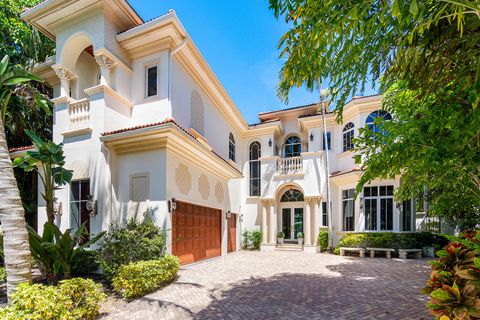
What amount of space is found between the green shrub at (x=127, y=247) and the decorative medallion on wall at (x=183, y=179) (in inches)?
89.1

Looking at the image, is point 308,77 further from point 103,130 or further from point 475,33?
point 103,130

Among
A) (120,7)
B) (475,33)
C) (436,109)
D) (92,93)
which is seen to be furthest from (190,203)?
(475,33)

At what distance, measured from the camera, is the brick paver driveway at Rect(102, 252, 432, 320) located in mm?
6184

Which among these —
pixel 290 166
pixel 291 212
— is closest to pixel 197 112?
pixel 290 166

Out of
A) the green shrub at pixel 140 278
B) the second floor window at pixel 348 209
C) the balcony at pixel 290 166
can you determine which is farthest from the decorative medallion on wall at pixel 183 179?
the second floor window at pixel 348 209

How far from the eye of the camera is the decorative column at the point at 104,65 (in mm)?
10844

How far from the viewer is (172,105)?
1140 cm

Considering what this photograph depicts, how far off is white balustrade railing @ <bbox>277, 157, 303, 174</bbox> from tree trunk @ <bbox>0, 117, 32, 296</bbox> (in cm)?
1601

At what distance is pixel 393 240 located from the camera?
1548cm

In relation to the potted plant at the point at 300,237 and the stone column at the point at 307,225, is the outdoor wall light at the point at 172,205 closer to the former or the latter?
the stone column at the point at 307,225

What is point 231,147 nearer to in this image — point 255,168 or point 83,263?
point 255,168

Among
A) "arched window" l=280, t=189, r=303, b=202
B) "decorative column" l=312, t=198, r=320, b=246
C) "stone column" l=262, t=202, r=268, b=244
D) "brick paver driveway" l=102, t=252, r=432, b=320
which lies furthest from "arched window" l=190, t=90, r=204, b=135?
"decorative column" l=312, t=198, r=320, b=246

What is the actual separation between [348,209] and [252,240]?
6832mm

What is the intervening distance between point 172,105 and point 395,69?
8.42 m
